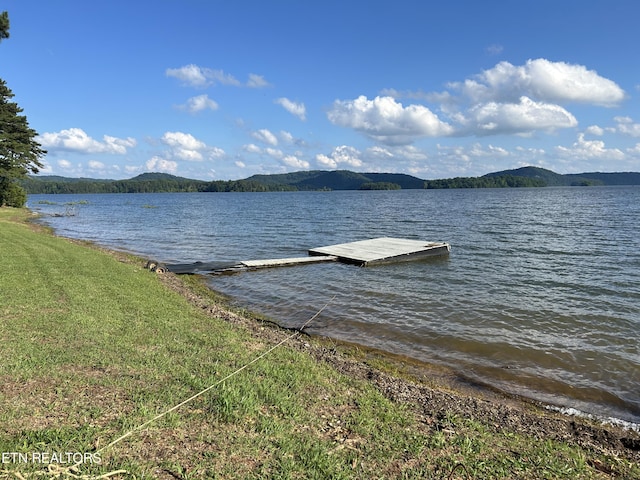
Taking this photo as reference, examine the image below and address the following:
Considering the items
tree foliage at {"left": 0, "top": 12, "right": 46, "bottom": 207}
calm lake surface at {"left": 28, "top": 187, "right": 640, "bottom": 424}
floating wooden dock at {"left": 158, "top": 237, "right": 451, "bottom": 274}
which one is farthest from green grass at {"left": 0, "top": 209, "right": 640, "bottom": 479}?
tree foliage at {"left": 0, "top": 12, "right": 46, "bottom": 207}

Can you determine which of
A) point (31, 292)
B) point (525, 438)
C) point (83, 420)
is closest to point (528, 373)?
point (525, 438)

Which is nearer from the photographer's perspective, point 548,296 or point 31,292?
point 31,292

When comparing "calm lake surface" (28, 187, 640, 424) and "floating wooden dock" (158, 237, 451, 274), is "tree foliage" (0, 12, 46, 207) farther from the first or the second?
"floating wooden dock" (158, 237, 451, 274)

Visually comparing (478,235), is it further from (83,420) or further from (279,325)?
(83,420)

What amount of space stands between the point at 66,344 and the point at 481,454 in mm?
6763

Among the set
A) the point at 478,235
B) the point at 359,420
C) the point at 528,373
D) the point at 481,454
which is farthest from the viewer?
the point at 478,235

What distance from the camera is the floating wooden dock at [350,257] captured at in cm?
2075

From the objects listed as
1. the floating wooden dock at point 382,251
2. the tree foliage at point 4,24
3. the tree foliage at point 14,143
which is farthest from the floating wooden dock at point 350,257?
the tree foliage at point 14,143

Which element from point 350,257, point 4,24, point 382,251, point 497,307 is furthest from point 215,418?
point 4,24

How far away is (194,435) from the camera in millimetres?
4594

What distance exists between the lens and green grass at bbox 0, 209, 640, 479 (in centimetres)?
420

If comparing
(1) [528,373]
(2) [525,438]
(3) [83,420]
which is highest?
(3) [83,420]

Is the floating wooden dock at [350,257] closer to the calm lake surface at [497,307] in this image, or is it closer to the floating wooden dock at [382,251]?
the floating wooden dock at [382,251]

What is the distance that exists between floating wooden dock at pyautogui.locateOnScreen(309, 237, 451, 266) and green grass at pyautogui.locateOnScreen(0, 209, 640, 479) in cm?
1494
